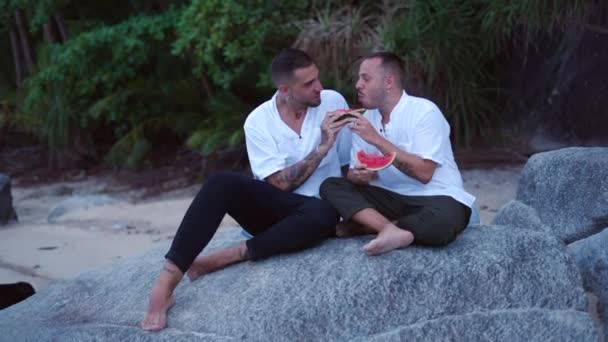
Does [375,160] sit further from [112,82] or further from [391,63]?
[112,82]

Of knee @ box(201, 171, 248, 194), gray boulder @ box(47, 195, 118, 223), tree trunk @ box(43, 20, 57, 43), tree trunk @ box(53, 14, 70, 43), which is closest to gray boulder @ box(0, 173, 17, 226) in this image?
gray boulder @ box(47, 195, 118, 223)

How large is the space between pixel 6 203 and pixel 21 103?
4261 mm

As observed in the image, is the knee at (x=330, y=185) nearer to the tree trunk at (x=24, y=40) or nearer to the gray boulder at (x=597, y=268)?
the gray boulder at (x=597, y=268)

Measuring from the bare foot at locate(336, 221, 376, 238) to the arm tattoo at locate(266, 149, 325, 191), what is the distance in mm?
282

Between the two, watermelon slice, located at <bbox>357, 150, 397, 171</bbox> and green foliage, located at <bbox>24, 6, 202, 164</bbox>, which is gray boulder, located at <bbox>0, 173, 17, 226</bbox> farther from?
watermelon slice, located at <bbox>357, 150, 397, 171</bbox>

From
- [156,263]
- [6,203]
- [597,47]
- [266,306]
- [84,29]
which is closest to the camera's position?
[266,306]

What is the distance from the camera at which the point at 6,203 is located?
9.59 meters

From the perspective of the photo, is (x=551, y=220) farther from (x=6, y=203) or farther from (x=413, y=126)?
(x=6, y=203)

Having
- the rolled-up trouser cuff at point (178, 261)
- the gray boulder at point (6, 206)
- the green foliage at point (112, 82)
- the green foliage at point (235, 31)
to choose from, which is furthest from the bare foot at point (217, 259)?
the green foliage at point (112, 82)

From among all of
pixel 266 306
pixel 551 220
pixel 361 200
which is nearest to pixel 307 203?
pixel 361 200

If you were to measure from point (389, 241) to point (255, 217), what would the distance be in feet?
2.34

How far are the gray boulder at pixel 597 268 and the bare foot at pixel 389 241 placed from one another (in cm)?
92

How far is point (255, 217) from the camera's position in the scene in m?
4.20

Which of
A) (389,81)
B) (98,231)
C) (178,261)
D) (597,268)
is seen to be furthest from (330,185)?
(98,231)
